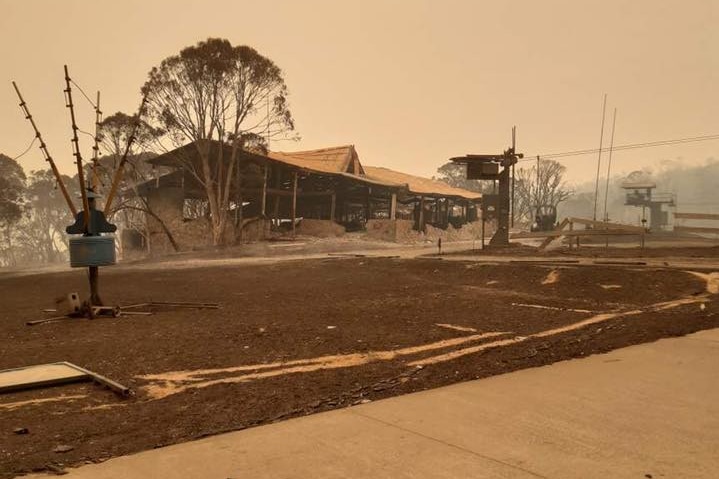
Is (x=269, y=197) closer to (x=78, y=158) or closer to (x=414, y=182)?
(x=414, y=182)

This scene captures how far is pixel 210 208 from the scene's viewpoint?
32.5m

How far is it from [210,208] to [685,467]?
105 feet

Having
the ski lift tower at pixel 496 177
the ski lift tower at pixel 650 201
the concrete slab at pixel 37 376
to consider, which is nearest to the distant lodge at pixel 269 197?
the ski lift tower at pixel 496 177

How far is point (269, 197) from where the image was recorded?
3794 cm

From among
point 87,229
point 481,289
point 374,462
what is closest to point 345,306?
point 481,289

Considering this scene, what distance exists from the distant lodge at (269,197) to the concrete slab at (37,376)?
80.8ft

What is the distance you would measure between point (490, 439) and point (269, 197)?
1419 inches

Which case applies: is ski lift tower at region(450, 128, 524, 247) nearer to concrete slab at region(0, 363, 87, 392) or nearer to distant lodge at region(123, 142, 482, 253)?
distant lodge at region(123, 142, 482, 253)

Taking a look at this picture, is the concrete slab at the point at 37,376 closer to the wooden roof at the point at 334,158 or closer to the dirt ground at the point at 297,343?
the dirt ground at the point at 297,343

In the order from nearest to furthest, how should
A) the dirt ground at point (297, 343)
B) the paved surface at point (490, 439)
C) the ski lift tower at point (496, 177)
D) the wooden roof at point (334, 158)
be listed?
1. the paved surface at point (490, 439)
2. the dirt ground at point (297, 343)
3. the ski lift tower at point (496, 177)
4. the wooden roof at point (334, 158)

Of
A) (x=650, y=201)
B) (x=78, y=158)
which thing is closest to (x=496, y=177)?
(x=78, y=158)

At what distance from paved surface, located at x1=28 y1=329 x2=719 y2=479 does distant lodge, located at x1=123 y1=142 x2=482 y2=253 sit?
89.8 feet

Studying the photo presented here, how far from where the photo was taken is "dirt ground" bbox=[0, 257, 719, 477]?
3.60m

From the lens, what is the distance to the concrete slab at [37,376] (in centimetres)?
448
